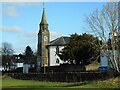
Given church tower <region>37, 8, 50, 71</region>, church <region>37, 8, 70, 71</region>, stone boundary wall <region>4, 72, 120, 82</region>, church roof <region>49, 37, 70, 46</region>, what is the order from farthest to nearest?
1. church tower <region>37, 8, 50, 71</region>
2. church roof <region>49, 37, 70, 46</region>
3. church <region>37, 8, 70, 71</region>
4. stone boundary wall <region>4, 72, 120, 82</region>

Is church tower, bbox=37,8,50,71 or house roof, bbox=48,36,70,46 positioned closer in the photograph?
house roof, bbox=48,36,70,46

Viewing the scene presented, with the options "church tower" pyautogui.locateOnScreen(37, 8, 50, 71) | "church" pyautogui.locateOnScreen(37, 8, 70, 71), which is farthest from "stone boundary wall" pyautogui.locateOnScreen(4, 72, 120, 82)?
"church tower" pyautogui.locateOnScreen(37, 8, 50, 71)

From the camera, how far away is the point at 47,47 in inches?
4227

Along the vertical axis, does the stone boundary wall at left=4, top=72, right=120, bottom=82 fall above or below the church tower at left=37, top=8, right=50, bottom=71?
below

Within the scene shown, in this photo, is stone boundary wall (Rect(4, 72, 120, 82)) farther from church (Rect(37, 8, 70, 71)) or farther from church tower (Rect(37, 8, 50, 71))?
church tower (Rect(37, 8, 50, 71))

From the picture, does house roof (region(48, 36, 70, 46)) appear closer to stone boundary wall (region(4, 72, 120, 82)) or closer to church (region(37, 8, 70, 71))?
church (region(37, 8, 70, 71))

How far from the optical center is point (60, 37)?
10638 centimetres

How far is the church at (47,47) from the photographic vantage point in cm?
10344

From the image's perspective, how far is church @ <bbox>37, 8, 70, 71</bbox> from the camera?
10344cm

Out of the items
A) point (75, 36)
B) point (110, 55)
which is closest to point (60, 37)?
point (75, 36)

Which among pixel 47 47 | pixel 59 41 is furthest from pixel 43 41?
pixel 59 41

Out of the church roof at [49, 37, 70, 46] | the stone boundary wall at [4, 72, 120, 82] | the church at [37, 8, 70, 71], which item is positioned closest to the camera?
the stone boundary wall at [4, 72, 120, 82]

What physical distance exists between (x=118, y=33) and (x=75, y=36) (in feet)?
127

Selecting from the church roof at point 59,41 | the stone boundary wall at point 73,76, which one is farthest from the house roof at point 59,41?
the stone boundary wall at point 73,76
